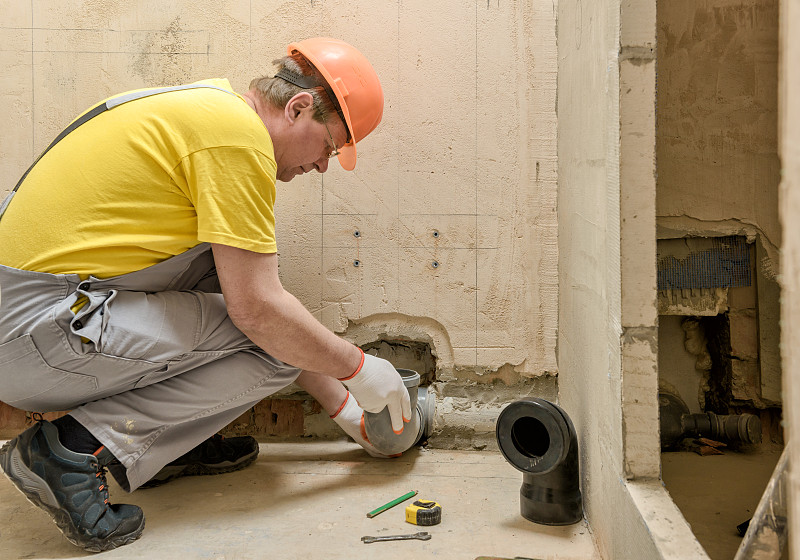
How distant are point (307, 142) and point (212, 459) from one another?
3.32 ft

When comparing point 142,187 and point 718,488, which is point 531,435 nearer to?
point 718,488

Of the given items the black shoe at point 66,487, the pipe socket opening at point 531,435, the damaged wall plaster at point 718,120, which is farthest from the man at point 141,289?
the damaged wall plaster at point 718,120

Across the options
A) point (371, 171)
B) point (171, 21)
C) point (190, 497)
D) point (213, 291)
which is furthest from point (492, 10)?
point (190, 497)

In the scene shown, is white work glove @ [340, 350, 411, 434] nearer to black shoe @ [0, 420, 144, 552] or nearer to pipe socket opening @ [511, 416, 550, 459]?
pipe socket opening @ [511, 416, 550, 459]

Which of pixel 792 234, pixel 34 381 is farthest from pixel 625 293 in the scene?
pixel 34 381

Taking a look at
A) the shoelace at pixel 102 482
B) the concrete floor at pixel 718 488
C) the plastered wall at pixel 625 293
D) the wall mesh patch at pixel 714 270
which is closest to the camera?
the plastered wall at pixel 625 293

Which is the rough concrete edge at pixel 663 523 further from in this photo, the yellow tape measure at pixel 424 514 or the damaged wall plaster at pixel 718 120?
the damaged wall plaster at pixel 718 120

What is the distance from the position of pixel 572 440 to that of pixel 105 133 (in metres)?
1.37

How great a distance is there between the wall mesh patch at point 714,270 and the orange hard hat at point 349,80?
41.2 inches

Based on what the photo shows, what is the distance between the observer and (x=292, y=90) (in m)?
1.73

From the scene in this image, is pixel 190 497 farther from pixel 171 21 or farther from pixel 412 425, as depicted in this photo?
pixel 171 21

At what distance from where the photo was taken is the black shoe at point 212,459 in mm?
2008

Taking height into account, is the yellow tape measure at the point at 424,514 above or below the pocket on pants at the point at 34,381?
below

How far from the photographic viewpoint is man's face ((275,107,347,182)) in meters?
1.74
